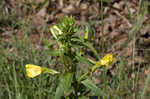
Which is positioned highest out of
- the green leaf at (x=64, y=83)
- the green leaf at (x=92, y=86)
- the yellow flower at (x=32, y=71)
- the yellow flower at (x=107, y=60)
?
the yellow flower at (x=107, y=60)

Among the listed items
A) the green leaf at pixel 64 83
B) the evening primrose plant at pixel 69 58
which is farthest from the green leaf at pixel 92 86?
the green leaf at pixel 64 83

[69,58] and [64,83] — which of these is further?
[69,58]

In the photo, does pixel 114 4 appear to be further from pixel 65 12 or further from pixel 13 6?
pixel 13 6

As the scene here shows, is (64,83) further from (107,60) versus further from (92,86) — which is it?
(107,60)

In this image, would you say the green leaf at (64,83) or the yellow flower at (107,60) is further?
the yellow flower at (107,60)

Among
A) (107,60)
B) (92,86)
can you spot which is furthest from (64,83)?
(107,60)

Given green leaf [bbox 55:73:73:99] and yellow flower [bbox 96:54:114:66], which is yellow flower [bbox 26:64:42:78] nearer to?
green leaf [bbox 55:73:73:99]

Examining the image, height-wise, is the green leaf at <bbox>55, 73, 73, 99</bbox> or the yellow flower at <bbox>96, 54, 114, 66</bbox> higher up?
the yellow flower at <bbox>96, 54, 114, 66</bbox>

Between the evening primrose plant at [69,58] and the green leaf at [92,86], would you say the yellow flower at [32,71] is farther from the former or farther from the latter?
the green leaf at [92,86]

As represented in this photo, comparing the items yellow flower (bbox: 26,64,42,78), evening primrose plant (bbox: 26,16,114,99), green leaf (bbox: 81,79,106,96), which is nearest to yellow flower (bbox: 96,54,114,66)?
evening primrose plant (bbox: 26,16,114,99)

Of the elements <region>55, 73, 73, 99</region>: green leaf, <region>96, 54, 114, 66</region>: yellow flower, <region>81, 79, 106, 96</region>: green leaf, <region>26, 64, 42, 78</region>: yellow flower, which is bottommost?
<region>81, 79, 106, 96</region>: green leaf

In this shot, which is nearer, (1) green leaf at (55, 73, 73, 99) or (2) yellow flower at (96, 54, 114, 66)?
(1) green leaf at (55, 73, 73, 99)

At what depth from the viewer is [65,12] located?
3.78 metres

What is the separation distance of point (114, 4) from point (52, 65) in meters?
1.96
